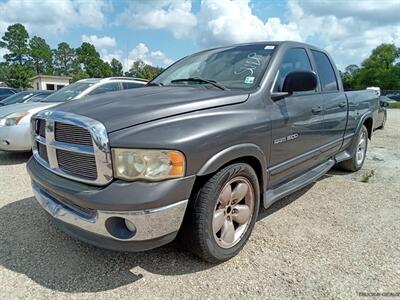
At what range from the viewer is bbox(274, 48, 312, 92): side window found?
327 cm

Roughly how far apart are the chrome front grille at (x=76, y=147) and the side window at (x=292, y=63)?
5.82ft

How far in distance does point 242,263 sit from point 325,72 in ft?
9.55

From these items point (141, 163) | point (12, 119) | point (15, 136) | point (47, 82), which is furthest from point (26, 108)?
point (47, 82)

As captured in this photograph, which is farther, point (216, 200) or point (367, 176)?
point (367, 176)

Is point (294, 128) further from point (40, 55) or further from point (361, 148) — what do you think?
point (40, 55)

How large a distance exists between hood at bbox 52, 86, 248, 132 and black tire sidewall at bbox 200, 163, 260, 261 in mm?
544

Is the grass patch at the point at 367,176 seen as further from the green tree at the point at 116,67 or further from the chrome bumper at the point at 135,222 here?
the green tree at the point at 116,67

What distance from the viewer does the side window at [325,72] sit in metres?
4.25

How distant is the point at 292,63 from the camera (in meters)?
3.63

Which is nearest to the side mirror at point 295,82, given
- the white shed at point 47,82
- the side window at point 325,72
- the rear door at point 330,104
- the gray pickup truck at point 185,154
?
the gray pickup truck at point 185,154

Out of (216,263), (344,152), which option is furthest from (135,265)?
(344,152)

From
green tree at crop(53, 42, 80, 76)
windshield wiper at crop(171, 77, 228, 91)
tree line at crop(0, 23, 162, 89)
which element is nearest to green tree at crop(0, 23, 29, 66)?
tree line at crop(0, 23, 162, 89)

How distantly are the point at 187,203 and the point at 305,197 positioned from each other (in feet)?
8.00

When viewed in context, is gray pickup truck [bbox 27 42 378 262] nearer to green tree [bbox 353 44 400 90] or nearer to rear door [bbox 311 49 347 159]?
rear door [bbox 311 49 347 159]
